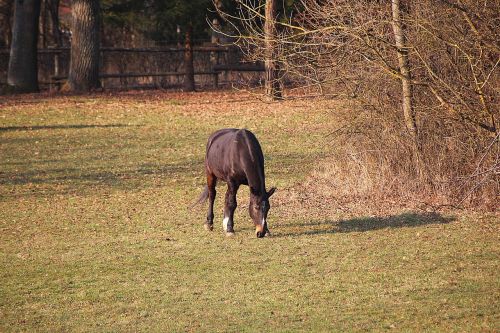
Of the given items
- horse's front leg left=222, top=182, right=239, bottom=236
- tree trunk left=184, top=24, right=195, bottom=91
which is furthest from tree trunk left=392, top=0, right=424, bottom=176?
tree trunk left=184, top=24, right=195, bottom=91

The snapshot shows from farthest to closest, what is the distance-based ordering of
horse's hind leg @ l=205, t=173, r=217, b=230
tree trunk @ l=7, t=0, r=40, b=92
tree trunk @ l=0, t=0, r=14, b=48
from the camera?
tree trunk @ l=0, t=0, r=14, b=48
tree trunk @ l=7, t=0, r=40, b=92
horse's hind leg @ l=205, t=173, r=217, b=230

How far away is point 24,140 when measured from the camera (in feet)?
79.6

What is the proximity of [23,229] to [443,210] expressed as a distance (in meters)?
6.27

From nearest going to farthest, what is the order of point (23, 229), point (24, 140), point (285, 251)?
point (285, 251), point (23, 229), point (24, 140)

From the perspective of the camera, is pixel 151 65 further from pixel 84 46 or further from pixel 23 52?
pixel 23 52

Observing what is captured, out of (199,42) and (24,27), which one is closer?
(24,27)

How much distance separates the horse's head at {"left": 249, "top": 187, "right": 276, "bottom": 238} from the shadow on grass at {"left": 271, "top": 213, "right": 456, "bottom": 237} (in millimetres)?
451

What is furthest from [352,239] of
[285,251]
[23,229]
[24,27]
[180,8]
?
[24,27]

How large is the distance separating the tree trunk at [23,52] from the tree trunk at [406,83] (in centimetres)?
2668

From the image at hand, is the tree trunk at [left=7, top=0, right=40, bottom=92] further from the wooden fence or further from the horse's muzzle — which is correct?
the horse's muzzle

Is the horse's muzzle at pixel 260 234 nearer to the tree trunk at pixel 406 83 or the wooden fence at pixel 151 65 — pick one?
the tree trunk at pixel 406 83

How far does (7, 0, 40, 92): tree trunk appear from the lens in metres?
38.4

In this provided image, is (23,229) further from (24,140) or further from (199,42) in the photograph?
(199,42)

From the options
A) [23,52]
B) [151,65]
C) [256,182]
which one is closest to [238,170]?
[256,182]
